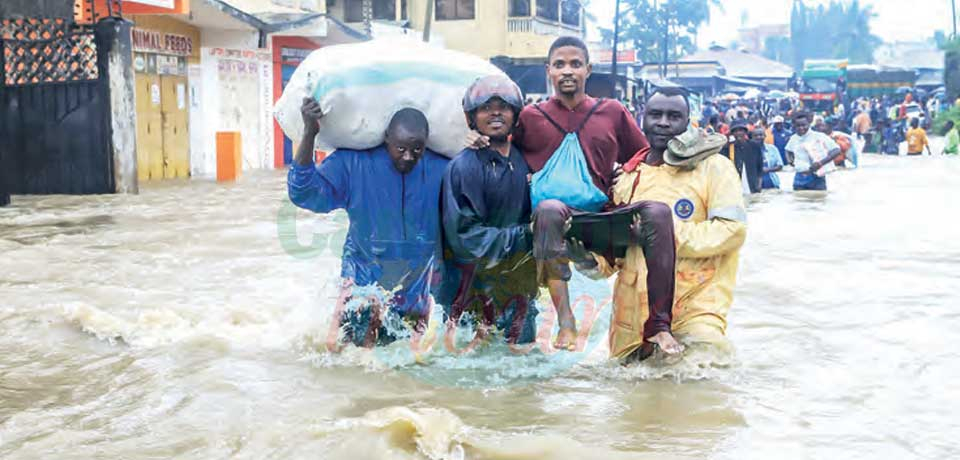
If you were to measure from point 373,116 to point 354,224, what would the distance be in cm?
49

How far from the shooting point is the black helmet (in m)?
4.49

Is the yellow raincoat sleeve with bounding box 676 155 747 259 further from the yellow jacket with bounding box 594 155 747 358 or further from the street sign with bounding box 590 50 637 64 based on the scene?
the street sign with bounding box 590 50 637 64

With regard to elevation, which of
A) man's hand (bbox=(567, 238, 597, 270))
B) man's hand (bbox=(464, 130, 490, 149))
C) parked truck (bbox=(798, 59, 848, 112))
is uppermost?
parked truck (bbox=(798, 59, 848, 112))

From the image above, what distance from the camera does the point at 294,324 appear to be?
6.26m

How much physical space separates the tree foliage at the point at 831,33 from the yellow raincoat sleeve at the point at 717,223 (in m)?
88.3

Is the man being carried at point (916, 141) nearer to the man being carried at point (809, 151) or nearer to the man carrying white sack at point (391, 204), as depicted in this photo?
the man being carried at point (809, 151)

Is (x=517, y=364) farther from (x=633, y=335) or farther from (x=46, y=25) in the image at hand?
(x=46, y=25)

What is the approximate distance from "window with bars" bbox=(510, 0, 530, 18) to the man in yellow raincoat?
99.7 ft

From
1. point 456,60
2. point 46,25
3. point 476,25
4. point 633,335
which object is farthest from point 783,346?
point 476,25

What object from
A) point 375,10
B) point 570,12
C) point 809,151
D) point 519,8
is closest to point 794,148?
point 809,151

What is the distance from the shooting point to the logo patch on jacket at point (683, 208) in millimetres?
4715

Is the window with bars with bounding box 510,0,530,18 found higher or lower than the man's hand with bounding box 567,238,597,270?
higher

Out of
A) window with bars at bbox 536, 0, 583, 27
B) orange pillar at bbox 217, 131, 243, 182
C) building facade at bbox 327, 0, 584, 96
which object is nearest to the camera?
orange pillar at bbox 217, 131, 243, 182

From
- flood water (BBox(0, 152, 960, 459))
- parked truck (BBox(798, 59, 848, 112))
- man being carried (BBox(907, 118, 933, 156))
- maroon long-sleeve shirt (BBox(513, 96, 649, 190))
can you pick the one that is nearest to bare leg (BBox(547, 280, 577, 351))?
flood water (BBox(0, 152, 960, 459))
